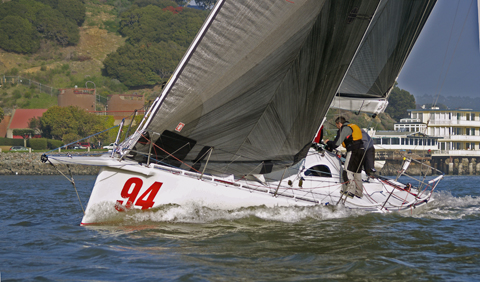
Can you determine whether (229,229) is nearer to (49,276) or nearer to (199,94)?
(199,94)

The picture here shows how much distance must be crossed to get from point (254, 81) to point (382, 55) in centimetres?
455

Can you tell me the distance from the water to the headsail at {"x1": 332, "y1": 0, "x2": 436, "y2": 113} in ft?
10.8

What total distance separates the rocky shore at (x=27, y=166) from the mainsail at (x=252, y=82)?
30.4m

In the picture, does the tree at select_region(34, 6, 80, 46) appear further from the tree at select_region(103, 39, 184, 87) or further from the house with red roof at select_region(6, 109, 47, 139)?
the house with red roof at select_region(6, 109, 47, 139)

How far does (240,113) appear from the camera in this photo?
779 cm

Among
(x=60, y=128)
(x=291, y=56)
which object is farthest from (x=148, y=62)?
(x=291, y=56)

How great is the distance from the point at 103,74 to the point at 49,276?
9735 centimetres

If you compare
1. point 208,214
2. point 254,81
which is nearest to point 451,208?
point 254,81

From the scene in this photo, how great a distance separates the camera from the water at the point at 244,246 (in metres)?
4.90

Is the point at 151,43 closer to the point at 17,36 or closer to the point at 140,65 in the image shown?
the point at 140,65

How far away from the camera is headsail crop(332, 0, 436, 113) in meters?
10.3

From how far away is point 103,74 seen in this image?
97.4 metres

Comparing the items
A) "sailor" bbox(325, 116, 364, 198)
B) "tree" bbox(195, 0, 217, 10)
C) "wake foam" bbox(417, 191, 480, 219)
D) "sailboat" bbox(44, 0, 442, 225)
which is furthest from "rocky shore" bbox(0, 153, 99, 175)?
"tree" bbox(195, 0, 217, 10)

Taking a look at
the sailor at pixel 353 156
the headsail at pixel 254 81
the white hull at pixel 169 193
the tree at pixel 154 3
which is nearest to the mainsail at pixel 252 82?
the headsail at pixel 254 81
